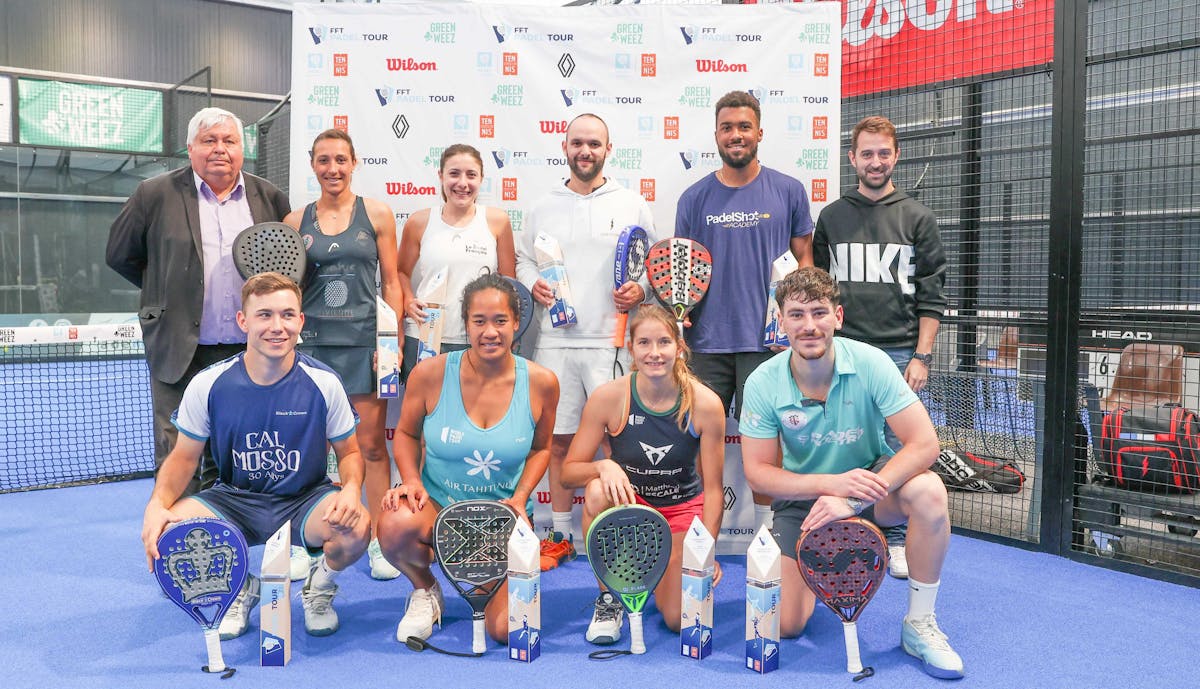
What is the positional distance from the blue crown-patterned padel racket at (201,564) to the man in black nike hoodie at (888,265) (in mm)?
2554

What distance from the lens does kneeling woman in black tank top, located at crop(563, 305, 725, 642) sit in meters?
2.93

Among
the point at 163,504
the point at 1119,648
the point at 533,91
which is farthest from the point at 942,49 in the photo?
the point at 163,504

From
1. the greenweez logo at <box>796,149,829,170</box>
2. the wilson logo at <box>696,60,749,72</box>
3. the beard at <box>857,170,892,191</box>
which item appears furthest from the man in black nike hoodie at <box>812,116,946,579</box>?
the wilson logo at <box>696,60,749,72</box>

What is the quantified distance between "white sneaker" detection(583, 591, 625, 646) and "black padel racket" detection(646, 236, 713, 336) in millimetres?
1212

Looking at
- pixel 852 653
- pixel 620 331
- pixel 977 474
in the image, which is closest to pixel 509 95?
pixel 620 331

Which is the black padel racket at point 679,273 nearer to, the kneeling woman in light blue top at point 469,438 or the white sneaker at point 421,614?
the kneeling woman in light blue top at point 469,438

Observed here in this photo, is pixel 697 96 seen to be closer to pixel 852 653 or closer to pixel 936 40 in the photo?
pixel 936 40

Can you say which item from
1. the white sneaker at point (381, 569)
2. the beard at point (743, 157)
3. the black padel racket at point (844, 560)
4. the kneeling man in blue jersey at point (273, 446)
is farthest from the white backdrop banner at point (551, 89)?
the black padel racket at point (844, 560)

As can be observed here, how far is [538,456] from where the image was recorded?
3066 mm

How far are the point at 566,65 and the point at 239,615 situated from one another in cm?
289

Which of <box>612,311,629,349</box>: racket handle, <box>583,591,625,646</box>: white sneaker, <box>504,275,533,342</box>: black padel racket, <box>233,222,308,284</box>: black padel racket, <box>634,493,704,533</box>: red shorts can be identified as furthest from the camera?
<box>612,311,629,349</box>: racket handle

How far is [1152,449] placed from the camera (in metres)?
3.91

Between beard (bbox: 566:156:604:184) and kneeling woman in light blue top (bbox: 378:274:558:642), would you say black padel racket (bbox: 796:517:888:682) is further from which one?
beard (bbox: 566:156:604:184)

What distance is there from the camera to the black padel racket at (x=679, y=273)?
354 cm
